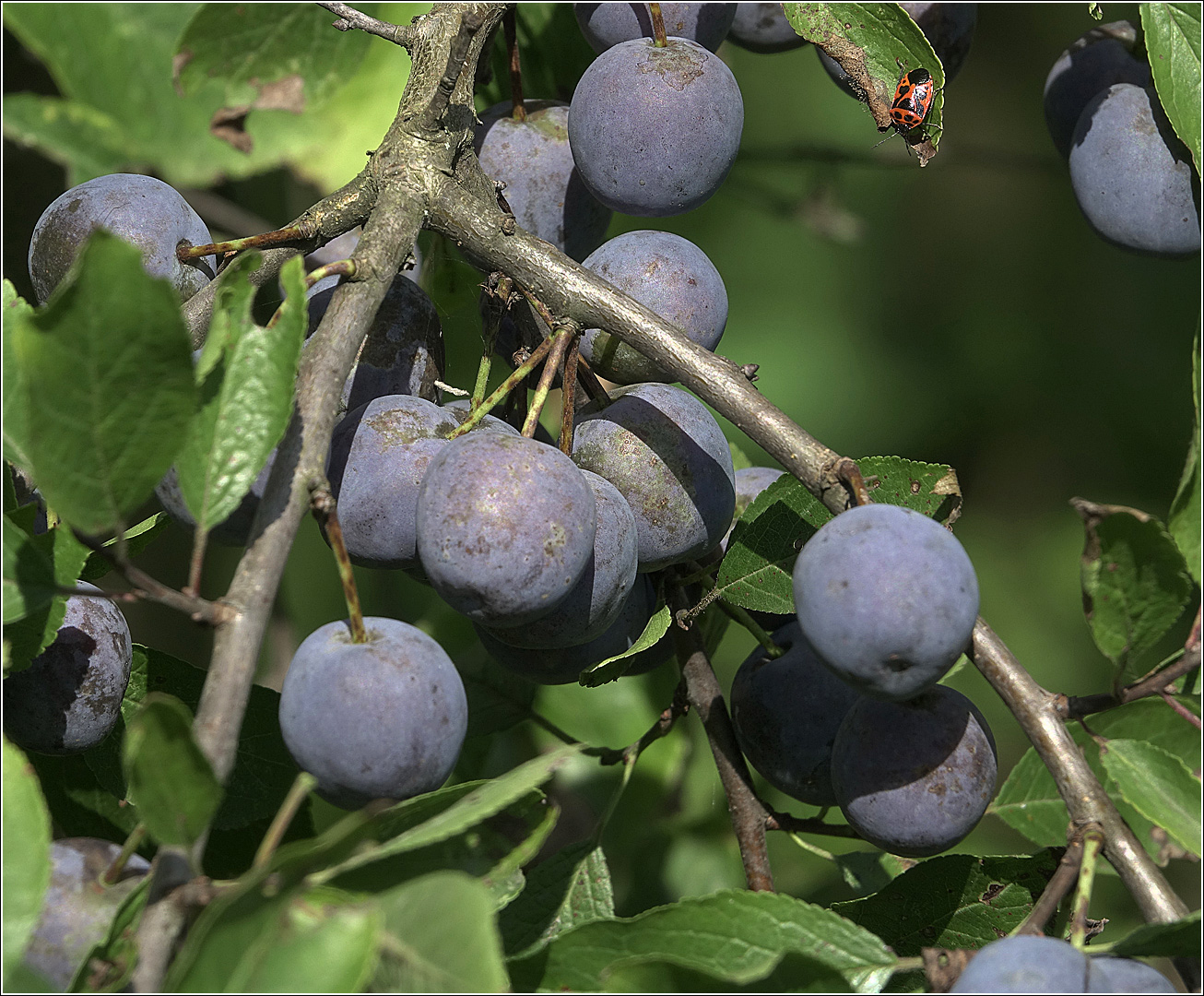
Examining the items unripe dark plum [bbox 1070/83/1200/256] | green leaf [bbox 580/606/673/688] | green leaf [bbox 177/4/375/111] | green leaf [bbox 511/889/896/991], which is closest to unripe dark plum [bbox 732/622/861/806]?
green leaf [bbox 580/606/673/688]

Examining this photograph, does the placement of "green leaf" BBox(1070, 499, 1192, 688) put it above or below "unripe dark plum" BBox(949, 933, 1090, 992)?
above

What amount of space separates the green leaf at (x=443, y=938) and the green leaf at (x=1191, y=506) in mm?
547

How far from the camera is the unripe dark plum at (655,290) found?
1.00 m

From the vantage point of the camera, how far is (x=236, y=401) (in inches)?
27.5

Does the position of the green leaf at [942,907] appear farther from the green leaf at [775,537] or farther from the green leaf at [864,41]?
the green leaf at [864,41]

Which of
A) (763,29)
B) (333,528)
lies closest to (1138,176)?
(763,29)

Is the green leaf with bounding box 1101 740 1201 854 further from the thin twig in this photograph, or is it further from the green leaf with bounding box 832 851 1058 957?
the thin twig

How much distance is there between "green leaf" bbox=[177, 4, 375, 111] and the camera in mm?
1348

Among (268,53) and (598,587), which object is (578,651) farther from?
(268,53)

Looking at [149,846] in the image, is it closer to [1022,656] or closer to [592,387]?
Answer: [592,387]

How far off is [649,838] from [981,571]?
0.93 m

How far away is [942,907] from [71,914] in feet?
2.12

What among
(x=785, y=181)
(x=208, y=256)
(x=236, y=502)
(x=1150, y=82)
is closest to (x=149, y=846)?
(x=236, y=502)

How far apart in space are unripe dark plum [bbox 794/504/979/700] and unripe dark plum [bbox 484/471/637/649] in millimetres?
171
